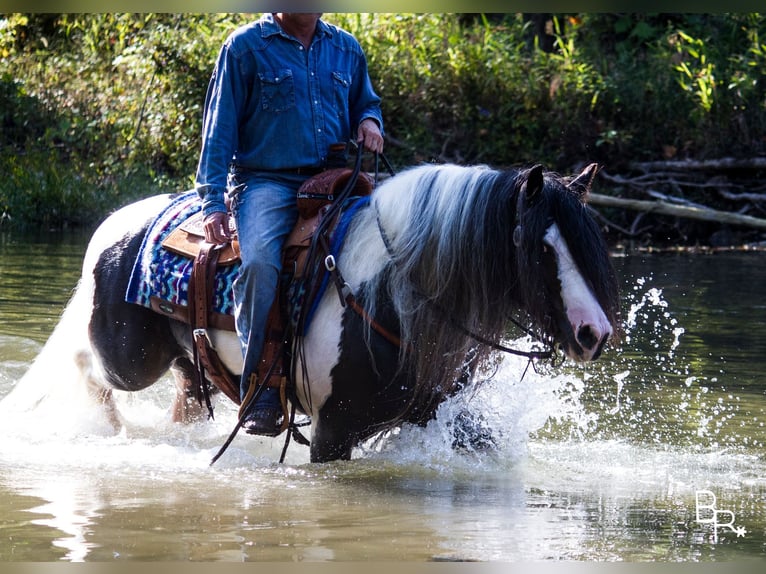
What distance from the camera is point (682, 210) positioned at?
1407 centimetres

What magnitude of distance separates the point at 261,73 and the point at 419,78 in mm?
11111

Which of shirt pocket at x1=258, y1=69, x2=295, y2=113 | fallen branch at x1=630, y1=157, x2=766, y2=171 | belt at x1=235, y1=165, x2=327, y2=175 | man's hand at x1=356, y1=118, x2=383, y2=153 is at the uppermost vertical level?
fallen branch at x1=630, y1=157, x2=766, y2=171

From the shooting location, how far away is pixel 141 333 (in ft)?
18.0

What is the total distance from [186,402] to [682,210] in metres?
9.41

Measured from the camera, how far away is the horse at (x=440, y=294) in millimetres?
4258

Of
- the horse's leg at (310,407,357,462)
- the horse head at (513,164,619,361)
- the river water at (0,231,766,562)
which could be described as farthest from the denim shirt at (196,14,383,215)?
the river water at (0,231,766,562)

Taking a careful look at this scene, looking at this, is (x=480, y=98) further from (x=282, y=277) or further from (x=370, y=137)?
(x=282, y=277)

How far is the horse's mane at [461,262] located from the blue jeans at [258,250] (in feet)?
1.31

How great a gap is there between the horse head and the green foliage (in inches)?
426

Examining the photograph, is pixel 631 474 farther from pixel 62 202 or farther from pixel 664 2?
pixel 62 202

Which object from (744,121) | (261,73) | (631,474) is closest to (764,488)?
(631,474)

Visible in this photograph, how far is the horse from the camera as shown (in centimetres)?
426

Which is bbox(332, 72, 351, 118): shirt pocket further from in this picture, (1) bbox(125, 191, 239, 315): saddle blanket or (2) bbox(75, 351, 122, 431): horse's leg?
(2) bbox(75, 351, 122, 431): horse's leg

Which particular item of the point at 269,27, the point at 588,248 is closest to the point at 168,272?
the point at 269,27
